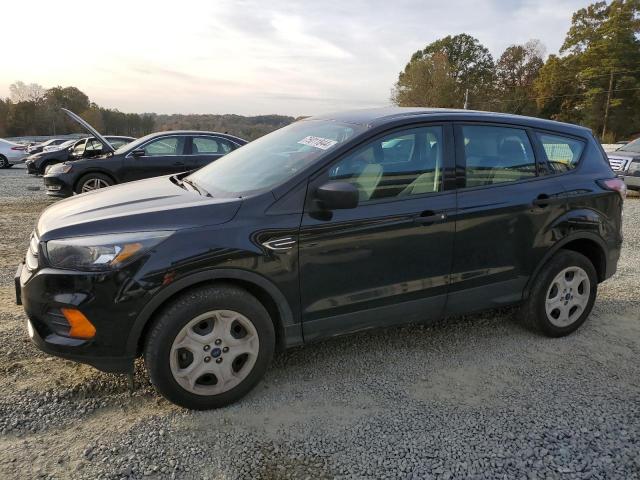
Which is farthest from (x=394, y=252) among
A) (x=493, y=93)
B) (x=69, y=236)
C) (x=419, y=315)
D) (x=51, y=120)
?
(x=51, y=120)

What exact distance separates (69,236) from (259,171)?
1237 millimetres

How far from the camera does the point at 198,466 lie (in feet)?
7.87

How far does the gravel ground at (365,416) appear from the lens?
2424 millimetres

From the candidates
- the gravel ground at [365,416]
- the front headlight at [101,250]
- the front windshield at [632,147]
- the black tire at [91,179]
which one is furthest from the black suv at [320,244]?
the front windshield at [632,147]

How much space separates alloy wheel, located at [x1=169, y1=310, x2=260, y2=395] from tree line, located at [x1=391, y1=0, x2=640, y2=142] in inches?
1895

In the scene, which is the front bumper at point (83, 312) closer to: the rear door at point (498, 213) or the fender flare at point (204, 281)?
the fender flare at point (204, 281)

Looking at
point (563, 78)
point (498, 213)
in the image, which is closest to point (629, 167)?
point (498, 213)

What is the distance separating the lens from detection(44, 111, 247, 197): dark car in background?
894cm

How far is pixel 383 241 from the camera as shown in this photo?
3.06 m

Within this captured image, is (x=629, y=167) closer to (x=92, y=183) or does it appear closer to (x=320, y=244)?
(x=320, y=244)

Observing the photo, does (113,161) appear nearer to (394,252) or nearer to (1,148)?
(394,252)

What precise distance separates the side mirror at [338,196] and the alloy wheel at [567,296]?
6.44 feet

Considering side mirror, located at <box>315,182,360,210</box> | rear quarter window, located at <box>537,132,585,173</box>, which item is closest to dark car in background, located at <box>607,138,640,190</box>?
rear quarter window, located at <box>537,132,585,173</box>

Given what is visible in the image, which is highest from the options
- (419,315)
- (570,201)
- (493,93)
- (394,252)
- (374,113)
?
(493,93)
